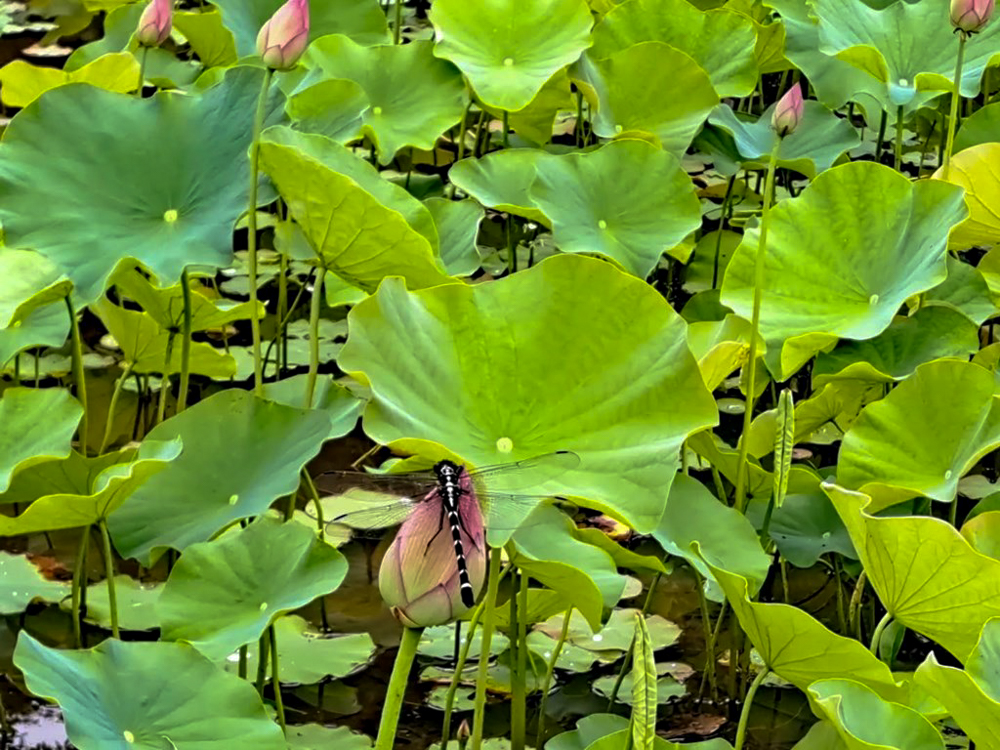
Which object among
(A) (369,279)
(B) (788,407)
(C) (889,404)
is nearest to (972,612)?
(B) (788,407)

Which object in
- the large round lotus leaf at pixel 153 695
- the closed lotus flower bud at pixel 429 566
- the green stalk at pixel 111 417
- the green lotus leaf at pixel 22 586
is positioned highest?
the closed lotus flower bud at pixel 429 566

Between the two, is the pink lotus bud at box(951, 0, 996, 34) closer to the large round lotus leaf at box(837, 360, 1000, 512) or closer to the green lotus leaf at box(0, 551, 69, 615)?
the large round lotus leaf at box(837, 360, 1000, 512)

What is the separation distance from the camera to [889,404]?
1.78 meters

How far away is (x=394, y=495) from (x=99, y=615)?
1.71 feet

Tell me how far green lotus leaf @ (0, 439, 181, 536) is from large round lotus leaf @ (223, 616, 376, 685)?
45cm

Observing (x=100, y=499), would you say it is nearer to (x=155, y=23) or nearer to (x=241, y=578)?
(x=241, y=578)

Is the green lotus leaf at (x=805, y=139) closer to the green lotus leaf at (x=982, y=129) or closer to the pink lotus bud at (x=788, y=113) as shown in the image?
the green lotus leaf at (x=982, y=129)

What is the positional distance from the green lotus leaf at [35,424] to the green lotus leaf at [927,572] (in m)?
0.87

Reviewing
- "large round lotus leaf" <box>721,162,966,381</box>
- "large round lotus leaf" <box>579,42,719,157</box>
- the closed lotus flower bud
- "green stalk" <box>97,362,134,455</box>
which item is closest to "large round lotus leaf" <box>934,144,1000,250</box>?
"large round lotus leaf" <box>721,162,966,381</box>

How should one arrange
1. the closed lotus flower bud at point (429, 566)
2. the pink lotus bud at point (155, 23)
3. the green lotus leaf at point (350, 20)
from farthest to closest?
1. the green lotus leaf at point (350, 20)
2. the pink lotus bud at point (155, 23)
3. the closed lotus flower bud at point (429, 566)

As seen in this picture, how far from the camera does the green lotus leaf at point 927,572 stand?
53.9 inches

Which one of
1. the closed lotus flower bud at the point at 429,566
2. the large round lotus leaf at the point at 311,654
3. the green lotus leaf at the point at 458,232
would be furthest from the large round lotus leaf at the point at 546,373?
the large round lotus leaf at the point at 311,654

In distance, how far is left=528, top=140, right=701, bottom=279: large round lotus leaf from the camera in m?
2.13

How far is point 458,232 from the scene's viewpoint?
2188 mm
